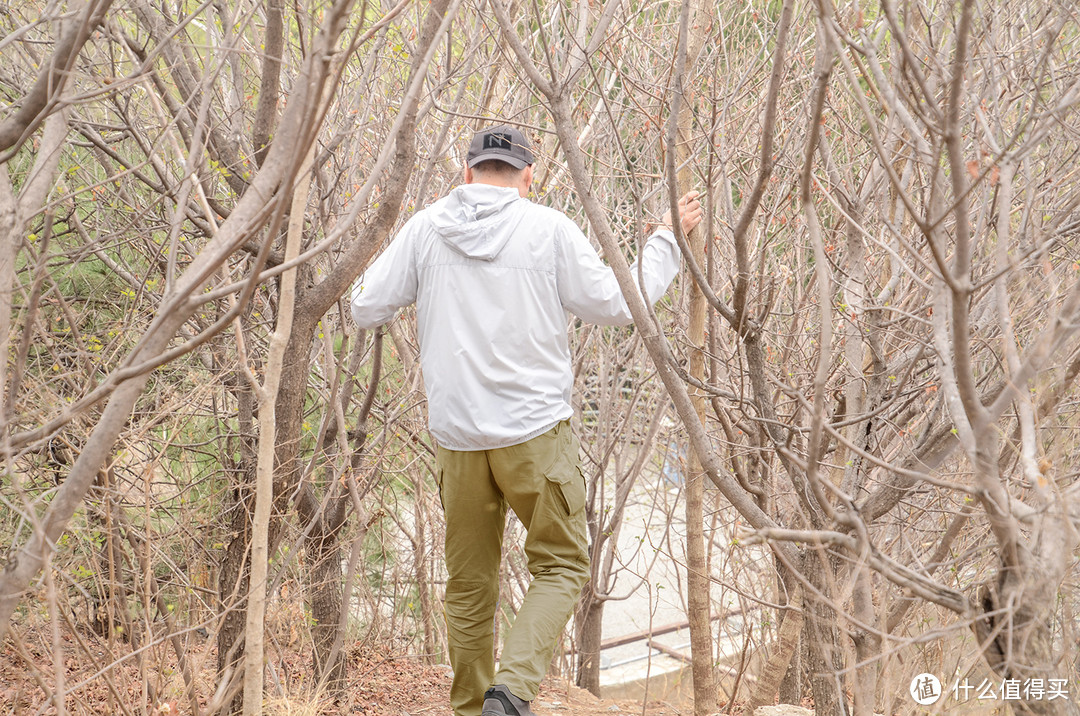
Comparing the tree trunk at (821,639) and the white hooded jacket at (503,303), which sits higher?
the white hooded jacket at (503,303)

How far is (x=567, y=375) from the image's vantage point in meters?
3.21

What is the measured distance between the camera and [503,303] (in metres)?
3.08

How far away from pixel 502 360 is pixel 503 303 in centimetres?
20

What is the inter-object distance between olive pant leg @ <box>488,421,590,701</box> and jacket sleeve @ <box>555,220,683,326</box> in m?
0.44

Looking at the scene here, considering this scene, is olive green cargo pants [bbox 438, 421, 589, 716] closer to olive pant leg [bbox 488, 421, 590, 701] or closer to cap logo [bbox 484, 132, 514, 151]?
olive pant leg [bbox 488, 421, 590, 701]

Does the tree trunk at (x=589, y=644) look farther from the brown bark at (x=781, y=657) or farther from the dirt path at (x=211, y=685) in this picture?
the brown bark at (x=781, y=657)

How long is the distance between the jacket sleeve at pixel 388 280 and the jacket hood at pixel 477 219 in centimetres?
15

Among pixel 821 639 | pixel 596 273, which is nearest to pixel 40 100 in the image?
pixel 596 273

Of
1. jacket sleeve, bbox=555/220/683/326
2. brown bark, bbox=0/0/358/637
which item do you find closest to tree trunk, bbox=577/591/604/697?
jacket sleeve, bbox=555/220/683/326

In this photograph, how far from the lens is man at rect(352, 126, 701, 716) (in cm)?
306

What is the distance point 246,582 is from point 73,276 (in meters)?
2.07

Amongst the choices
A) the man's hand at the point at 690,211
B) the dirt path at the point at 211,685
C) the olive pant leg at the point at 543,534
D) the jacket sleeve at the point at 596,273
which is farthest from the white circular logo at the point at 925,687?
the dirt path at the point at 211,685

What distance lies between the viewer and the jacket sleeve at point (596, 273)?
304cm

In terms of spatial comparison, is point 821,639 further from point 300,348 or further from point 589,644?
point 589,644
